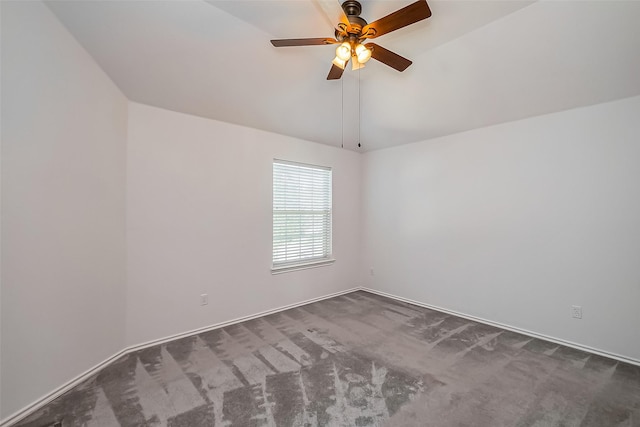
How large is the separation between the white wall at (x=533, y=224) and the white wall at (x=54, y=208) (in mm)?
3673

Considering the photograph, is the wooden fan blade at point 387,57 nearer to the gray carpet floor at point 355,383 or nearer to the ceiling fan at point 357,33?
the ceiling fan at point 357,33

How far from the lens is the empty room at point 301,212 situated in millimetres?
1721

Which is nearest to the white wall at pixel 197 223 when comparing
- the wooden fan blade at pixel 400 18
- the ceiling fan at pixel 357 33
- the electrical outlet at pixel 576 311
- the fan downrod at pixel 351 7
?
the ceiling fan at pixel 357 33

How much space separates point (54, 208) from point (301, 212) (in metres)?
2.67

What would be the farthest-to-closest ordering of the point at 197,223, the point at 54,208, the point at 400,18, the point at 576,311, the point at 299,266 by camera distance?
the point at 299,266, the point at 197,223, the point at 576,311, the point at 54,208, the point at 400,18

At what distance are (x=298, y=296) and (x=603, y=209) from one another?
141 inches

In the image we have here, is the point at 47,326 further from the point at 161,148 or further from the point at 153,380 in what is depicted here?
the point at 161,148

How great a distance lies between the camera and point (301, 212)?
397 cm

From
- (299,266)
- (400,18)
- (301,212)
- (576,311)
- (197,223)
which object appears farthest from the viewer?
(301,212)

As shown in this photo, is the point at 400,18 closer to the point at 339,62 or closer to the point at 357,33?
the point at 357,33

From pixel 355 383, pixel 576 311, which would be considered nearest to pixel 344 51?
pixel 355 383

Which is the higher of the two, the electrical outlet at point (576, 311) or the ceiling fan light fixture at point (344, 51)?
the ceiling fan light fixture at point (344, 51)

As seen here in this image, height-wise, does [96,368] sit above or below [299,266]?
below

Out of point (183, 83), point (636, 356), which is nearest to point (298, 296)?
point (183, 83)
